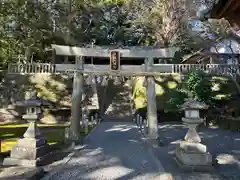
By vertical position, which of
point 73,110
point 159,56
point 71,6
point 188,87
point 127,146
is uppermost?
point 71,6

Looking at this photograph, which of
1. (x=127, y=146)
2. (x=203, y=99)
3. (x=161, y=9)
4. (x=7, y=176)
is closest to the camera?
(x=7, y=176)

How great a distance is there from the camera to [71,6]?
22828 millimetres

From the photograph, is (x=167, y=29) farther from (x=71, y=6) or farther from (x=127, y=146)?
(x=127, y=146)


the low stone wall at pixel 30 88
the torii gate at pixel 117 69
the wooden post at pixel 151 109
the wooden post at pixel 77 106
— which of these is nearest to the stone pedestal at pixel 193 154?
the wooden post at pixel 151 109

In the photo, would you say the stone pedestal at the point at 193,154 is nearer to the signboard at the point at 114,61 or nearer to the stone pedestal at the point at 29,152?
the stone pedestal at the point at 29,152

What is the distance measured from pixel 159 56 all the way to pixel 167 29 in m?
14.3

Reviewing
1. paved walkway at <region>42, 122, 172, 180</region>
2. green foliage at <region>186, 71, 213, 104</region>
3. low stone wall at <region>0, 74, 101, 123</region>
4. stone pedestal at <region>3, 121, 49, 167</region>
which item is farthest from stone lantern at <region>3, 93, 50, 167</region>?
low stone wall at <region>0, 74, 101, 123</region>

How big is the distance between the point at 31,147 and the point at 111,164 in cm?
245

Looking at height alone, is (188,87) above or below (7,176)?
above

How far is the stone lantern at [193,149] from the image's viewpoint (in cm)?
722

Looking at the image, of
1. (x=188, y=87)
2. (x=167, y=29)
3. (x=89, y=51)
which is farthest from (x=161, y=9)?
(x=89, y=51)

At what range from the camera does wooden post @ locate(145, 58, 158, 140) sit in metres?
11.4

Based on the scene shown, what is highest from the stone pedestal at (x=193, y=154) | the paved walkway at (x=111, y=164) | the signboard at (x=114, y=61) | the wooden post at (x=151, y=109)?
the signboard at (x=114, y=61)

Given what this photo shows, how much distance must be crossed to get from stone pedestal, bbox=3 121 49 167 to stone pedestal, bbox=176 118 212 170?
13.8 feet
